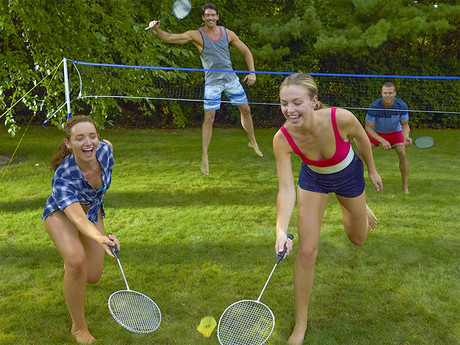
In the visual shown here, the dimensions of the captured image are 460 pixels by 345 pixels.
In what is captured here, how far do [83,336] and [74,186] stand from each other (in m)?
1.13

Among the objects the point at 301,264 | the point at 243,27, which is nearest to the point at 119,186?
the point at 301,264

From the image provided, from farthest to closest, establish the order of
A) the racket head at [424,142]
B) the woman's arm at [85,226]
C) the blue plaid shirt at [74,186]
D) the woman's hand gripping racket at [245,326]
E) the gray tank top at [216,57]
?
the racket head at [424,142], the gray tank top at [216,57], the blue plaid shirt at [74,186], the woman's hand gripping racket at [245,326], the woman's arm at [85,226]

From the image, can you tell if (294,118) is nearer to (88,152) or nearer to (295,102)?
(295,102)

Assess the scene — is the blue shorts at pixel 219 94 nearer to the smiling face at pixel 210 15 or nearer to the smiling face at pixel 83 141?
the smiling face at pixel 210 15

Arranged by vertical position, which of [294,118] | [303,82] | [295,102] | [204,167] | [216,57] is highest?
[303,82]

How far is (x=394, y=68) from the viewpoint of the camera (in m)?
16.4

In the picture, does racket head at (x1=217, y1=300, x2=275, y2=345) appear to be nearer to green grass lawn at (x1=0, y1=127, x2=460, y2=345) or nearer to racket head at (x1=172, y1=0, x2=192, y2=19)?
green grass lawn at (x1=0, y1=127, x2=460, y2=345)

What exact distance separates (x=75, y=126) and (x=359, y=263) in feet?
10.4

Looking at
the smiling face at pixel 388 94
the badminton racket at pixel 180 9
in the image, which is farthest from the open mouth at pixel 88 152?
the smiling face at pixel 388 94

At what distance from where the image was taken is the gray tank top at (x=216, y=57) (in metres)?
8.10

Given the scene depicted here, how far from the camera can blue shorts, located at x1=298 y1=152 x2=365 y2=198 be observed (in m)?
3.88

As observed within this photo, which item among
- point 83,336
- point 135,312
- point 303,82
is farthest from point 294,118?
point 83,336

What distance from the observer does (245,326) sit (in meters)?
3.61

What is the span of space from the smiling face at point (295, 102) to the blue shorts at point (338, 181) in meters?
0.61
